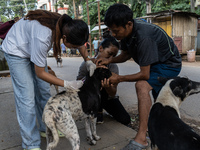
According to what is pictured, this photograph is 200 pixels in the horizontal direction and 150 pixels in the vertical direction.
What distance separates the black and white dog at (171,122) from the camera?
5.96 feet

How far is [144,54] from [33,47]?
141 centimetres

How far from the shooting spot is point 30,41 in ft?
7.52

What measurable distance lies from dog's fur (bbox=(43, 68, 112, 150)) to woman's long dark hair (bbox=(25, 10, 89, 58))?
0.63 meters

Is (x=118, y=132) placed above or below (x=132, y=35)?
below

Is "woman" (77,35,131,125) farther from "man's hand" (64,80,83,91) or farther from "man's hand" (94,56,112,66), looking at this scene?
"man's hand" (64,80,83,91)

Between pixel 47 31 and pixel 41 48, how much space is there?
222mm

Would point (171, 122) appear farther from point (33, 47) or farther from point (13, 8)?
point (13, 8)

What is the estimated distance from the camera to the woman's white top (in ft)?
7.07

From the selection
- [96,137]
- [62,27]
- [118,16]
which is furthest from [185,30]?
[62,27]

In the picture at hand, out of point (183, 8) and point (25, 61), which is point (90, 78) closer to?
point (25, 61)

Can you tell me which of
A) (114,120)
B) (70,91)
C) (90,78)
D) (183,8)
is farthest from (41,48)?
(183,8)

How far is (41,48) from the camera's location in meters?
2.15

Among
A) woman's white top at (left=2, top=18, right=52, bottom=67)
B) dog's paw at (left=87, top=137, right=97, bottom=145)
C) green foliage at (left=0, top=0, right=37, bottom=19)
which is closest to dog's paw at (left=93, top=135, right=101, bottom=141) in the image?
dog's paw at (left=87, top=137, right=97, bottom=145)

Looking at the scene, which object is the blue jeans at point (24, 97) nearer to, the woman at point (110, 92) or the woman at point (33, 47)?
the woman at point (33, 47)
